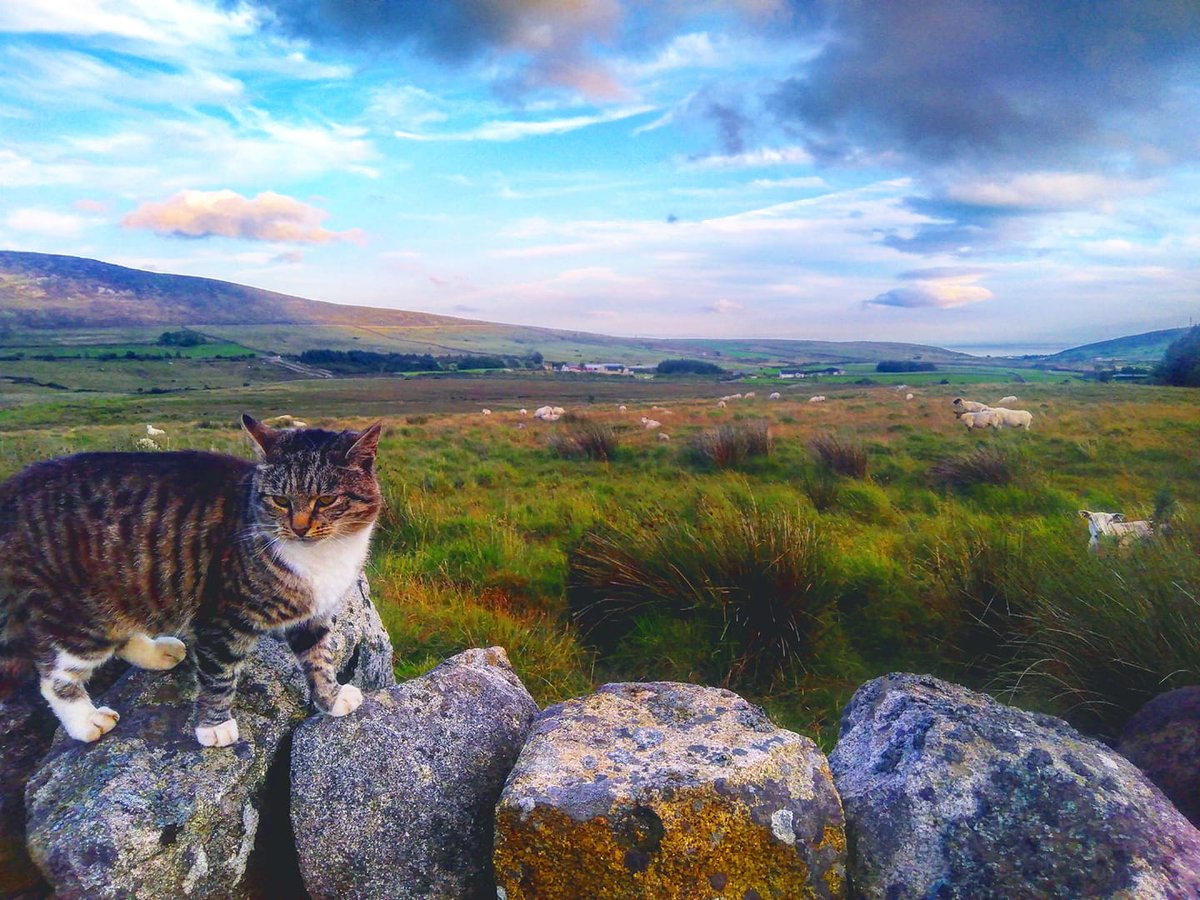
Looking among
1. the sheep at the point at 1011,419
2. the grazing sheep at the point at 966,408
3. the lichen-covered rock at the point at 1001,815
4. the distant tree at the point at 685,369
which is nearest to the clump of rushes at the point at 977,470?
the lichen-covered rock at the point at 1001,815

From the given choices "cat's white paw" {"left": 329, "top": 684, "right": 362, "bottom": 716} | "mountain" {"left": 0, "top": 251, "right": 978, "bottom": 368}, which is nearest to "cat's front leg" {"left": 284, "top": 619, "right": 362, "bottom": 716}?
"cat's white paw" {"left": 329, "top": 684, "right": 362, "bottom": 716}

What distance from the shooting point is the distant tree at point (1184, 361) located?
26272mm

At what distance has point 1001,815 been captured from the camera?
2.30 meters

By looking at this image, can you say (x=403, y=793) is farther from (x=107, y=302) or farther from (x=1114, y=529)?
(x=107, y=302)

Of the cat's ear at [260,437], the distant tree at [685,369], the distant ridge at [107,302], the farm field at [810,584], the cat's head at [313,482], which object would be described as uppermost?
the distant ridge at [107,302]

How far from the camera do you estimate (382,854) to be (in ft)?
8.81

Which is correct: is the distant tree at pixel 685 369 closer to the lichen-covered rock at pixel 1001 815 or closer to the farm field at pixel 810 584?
the farm field at pixel 810 584

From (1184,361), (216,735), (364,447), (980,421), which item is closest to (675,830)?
(216,735)

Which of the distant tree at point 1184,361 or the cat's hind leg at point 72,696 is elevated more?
the distant tree at point 1184,361

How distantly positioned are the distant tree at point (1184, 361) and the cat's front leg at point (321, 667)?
1188 inches

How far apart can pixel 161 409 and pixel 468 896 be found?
41.7m

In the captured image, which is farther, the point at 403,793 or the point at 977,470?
the point at 977,470

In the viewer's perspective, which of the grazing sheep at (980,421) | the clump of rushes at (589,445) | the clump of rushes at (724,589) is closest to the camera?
the clump of rushes at (724,589)

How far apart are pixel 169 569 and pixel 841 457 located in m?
12.0
